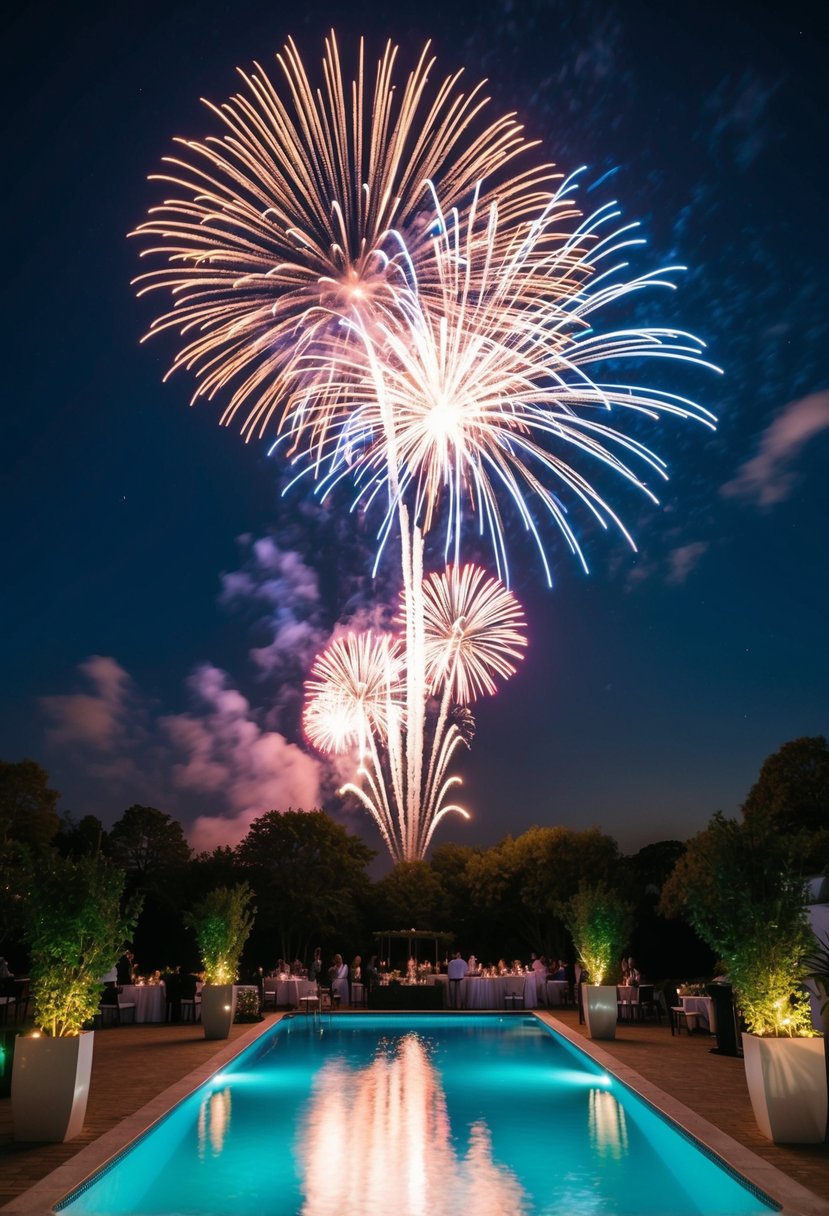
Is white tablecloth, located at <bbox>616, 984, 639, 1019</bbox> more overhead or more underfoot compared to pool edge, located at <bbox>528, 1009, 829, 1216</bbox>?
more overhead

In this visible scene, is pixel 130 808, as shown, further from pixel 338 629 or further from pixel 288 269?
pixel 288 269

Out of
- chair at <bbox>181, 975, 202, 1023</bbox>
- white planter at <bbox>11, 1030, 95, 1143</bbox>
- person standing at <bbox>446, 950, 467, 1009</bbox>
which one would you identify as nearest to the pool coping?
white planter at <bbox>11, 1030, 95, 1143</bbox>

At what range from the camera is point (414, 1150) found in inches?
378

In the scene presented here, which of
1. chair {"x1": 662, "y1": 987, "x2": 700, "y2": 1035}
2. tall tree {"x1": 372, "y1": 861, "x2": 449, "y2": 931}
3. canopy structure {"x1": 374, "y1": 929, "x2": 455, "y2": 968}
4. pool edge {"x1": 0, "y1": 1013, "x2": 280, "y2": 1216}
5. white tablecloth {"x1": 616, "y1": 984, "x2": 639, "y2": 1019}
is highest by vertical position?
tall tree {"x1": 372, "y1": 861, "x2": 449, "y2": 931}

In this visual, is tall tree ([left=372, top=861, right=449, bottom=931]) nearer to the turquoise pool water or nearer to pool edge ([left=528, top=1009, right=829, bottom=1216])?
the turquoise pool water

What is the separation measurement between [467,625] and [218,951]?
13.6m

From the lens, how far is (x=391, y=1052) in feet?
59.1

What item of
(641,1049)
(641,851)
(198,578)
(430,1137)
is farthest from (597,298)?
(641,851)

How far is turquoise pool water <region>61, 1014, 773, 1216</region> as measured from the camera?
26.2ft

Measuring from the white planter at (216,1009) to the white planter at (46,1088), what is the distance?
33.1 ft

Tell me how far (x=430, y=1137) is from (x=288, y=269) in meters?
14.9

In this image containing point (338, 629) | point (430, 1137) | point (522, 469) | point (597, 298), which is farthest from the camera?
point (338, 629)

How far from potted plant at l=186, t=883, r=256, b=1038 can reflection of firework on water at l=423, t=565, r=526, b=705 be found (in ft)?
40.0

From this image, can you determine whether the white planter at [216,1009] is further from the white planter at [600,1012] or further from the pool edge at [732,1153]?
the pool edge at [732,1153]
